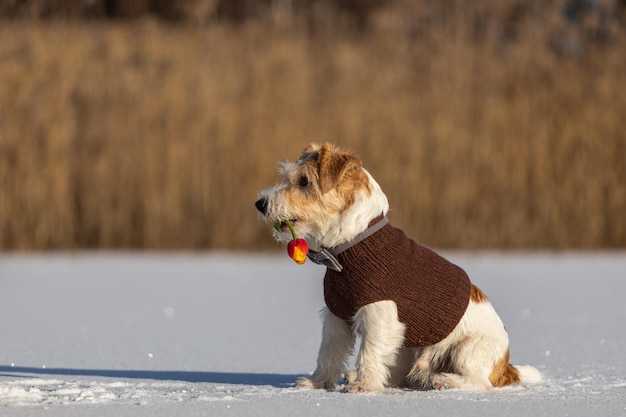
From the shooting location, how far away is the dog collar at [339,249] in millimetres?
4145

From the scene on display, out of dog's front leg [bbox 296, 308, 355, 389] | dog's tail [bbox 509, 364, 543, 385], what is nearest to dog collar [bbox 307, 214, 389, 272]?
dog's front leg [bbox 296, 308, 355, 389]

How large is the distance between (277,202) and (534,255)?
617cm

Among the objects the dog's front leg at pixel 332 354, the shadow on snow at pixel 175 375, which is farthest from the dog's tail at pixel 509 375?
the shadow on snow at pixel 175 375

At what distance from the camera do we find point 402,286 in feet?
13.5

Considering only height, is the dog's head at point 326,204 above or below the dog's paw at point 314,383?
above

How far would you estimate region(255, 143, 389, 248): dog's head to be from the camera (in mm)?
4203

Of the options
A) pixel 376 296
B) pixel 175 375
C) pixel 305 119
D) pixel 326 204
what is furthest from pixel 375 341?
pixel 305 119

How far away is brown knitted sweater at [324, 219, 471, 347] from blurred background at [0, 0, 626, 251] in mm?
5541

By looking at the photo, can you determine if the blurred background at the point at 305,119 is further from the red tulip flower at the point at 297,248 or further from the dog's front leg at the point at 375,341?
the dog's front leg at the point at 375,341

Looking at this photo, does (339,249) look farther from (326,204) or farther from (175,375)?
(175,375)

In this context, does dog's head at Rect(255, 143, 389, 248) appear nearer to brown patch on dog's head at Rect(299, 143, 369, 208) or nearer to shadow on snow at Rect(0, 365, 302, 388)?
brown patch on dog's head at Rect(299, 143, 369, 208)

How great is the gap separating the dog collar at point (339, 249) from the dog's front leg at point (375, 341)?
8.0 inches

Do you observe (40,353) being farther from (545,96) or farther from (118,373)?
(545,96)

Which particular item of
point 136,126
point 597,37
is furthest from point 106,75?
point 597,37
